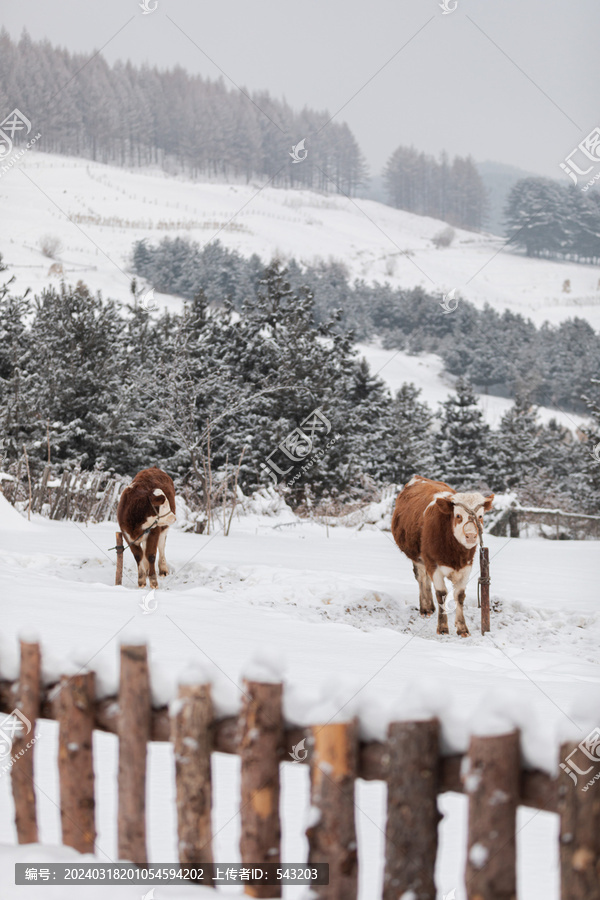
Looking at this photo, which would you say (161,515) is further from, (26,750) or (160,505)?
(26,750)

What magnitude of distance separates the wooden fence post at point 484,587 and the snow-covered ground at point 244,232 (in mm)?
4643

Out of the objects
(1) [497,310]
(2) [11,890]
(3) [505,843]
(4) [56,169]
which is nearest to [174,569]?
(2) [11,890]

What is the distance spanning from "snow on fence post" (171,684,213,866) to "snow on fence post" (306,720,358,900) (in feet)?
0.61

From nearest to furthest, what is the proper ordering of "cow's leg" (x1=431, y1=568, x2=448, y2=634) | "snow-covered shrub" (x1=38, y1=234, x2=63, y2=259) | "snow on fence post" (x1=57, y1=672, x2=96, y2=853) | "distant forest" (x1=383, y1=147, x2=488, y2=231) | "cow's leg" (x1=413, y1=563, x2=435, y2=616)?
"snow on fence post" (x1=57, y1=672, x2=96, y2=853), "cow's leg" (x1=431, y1=568, x2=448, y2=634), "cow's leg" (x1=413, y1=563, x2=435, y2=616), "distant forest" (x1=383, y1=147, x2=488, y2=231), "snow-covered shrub" (x1=38, y1=234, x2=63, y2=259)

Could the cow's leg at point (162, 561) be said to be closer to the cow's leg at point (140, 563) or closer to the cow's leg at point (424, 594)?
the cow's leg at point (140, 563)

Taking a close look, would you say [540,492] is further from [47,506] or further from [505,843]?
[505,843]

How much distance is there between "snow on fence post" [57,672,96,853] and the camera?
1.32 metres

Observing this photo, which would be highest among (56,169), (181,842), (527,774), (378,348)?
(56,169)

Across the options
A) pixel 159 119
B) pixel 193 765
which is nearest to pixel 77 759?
pixel 193 765

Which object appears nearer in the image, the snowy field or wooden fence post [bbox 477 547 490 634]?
the snowy field

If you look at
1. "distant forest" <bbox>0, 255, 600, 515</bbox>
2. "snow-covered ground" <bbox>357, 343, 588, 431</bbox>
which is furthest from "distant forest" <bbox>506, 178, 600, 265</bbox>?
"snow-covered ground" <bbox>357, 343, 588, 431</bbox>

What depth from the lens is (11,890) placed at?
1.38m

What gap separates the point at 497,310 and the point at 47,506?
27.8ft

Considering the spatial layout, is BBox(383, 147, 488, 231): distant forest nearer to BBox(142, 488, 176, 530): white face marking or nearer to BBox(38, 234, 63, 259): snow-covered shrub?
BBox(142, 488, 176, 530): white face marking
